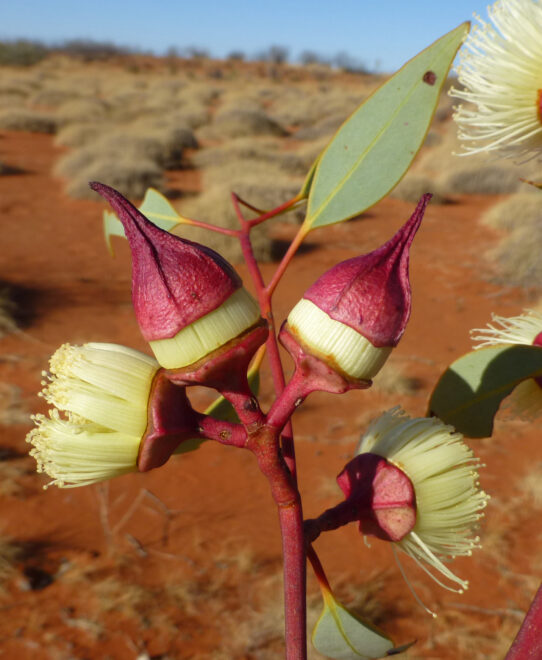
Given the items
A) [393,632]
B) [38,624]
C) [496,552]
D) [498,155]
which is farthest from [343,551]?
[498,155]

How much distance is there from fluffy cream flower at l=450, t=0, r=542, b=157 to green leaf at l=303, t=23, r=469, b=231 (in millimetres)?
109

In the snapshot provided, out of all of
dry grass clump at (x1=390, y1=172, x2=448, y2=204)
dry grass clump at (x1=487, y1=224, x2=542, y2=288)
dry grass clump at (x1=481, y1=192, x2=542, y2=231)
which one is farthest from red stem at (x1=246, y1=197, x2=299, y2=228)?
dry grass clump at (x1=390, y1=172, x2=448, y2=204)

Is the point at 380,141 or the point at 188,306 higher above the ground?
→ the point at 380,141

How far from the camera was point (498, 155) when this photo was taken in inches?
30.1

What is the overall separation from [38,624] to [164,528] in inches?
33.1

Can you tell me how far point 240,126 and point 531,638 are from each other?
54.0ft

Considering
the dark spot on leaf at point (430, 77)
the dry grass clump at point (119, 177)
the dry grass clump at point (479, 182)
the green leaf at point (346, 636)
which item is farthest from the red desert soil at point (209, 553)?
the dry grass clump at point (479, 182)

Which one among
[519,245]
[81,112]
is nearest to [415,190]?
[519,245]

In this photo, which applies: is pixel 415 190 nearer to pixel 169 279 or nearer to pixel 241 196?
pixel 241 196

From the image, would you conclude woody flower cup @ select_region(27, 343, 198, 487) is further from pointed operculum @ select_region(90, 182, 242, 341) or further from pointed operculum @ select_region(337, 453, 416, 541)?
pointed operculum @ select_region(337, 453, 416, 541)

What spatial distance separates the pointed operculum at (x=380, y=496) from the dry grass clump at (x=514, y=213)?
8.85 metres

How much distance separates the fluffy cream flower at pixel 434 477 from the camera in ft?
1.93

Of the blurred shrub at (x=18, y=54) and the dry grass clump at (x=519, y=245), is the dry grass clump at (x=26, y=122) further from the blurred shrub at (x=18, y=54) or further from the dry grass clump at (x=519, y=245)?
the blurred shrub at (x=18, y=54)

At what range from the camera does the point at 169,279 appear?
1.52ft
